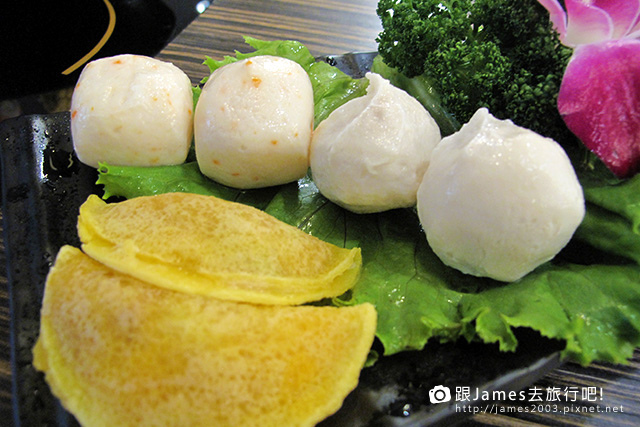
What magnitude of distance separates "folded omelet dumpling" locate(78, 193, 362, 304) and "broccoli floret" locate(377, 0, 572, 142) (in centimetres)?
75

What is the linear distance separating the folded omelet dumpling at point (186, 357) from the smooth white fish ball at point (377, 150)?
0.52 meters

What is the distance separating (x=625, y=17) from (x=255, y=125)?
1.28 meters

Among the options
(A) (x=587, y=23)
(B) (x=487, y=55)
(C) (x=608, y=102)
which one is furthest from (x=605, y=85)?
(B) (x=487, y=55)

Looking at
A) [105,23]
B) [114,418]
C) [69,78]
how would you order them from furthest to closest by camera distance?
1. [105,23]
2. [69,78]
3. [114,418]

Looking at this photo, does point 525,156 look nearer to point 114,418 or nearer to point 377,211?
point 377,211

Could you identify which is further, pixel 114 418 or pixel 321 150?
pixel 321 150

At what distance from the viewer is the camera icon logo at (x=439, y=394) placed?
3.99ft

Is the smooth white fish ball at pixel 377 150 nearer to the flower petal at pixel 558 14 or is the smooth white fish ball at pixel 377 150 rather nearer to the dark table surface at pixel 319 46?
the flower petal at pixel 558 14

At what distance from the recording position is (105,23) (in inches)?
132

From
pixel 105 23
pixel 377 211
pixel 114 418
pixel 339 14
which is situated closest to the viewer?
pixel 114 418

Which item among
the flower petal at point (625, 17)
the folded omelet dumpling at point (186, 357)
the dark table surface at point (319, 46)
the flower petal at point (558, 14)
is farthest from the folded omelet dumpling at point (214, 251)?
the flower petal at point (625, 17)

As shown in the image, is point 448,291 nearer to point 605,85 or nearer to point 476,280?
point 476,280

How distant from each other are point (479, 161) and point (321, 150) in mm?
545

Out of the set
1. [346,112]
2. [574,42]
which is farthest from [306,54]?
[574,42]
